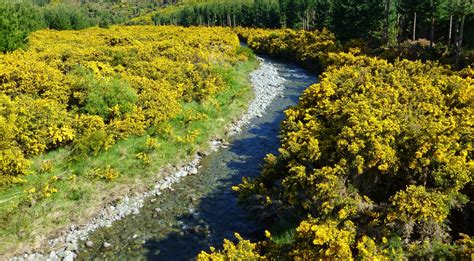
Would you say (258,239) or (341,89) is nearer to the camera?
(258,239)

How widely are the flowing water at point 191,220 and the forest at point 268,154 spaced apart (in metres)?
0.84

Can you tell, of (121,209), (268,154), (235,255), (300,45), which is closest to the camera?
(235,255)

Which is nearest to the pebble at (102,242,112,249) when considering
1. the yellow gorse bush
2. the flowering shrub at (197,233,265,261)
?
the yellow gorse bush

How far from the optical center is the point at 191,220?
17.7 metres

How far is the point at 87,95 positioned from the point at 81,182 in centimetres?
683

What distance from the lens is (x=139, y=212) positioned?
1842 centimetres

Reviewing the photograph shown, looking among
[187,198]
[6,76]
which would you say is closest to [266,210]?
[187,198]

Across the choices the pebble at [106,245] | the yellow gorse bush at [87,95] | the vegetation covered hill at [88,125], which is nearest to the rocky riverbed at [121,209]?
the pebble at [106,245]

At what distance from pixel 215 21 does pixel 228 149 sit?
125 meters

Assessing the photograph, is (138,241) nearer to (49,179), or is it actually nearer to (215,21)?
(49,179)

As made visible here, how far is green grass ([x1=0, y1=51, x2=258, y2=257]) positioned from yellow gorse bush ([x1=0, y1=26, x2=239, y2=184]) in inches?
29.3

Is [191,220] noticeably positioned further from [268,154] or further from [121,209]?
[268,154]

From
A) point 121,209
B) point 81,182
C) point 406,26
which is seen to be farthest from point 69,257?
point 406,26

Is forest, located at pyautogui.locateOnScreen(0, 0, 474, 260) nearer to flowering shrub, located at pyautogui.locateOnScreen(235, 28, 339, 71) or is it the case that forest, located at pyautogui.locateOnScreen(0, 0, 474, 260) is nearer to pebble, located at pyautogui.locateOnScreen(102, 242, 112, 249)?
pebble, located at pyautogui.locateOnScreen(102, 242, 112, 249)
